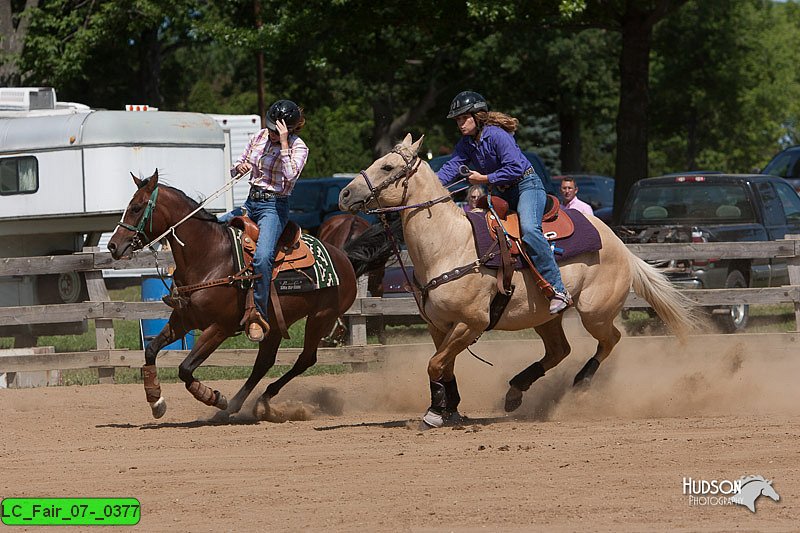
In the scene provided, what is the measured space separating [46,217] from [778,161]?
15.4 m

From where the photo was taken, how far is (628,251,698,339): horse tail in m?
10.5

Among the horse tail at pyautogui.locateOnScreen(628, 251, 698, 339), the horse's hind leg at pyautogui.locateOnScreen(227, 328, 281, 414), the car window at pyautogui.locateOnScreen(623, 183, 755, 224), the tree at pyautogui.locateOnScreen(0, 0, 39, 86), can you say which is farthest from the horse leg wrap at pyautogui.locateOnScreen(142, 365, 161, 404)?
the tree at pyautogui.locateOnScreen(0, 0, 39, 86)

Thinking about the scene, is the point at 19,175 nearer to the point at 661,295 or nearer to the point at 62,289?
the point at 62,289

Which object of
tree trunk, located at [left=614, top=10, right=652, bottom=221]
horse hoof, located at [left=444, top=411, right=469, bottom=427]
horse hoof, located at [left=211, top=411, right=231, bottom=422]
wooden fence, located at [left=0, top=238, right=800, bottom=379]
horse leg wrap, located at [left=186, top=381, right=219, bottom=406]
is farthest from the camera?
tree trunk, located at [left=614, top=10, right=652, bottom=221]

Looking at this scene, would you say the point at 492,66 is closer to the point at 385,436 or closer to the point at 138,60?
the point at 138,60

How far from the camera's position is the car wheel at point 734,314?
15.0 m

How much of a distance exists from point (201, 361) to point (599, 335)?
11.3 ft

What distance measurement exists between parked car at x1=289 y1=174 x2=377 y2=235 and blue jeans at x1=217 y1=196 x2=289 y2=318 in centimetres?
1474

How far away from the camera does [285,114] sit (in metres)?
9.80

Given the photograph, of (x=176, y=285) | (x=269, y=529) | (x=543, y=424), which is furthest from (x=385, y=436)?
(x=269, y=529)

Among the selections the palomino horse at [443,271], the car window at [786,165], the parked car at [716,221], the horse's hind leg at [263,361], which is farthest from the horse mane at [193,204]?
the car window at [786,165]

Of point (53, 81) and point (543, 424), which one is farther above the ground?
point (53, 81)

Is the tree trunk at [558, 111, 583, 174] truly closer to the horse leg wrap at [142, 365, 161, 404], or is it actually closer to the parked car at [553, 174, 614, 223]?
the parked car at [553, 174, 614, 223]

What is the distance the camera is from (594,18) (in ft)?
67.7
